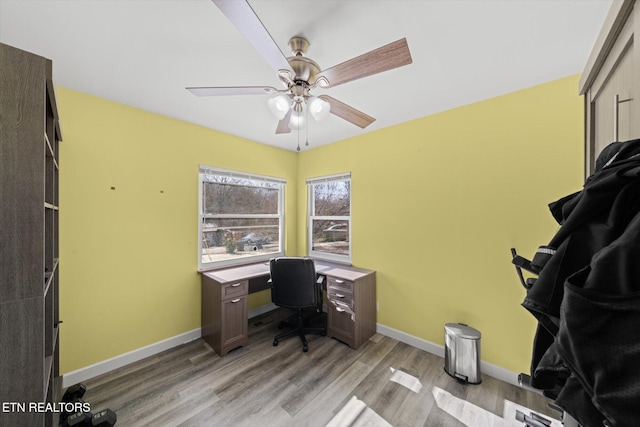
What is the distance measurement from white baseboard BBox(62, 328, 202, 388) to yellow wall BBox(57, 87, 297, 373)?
0.05 meters

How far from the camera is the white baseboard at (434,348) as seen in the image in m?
2.01

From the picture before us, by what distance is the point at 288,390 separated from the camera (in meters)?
1.94

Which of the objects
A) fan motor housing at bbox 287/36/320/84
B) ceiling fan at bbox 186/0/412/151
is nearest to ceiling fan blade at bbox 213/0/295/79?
ceiling fan at bbox 186/0/412/151

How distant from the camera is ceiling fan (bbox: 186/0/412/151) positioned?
99 centimetres

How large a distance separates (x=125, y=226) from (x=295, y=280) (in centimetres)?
177

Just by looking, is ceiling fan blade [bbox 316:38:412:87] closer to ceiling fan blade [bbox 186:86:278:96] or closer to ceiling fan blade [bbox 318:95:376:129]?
ceiling fan blade [bbox 318:95:376:129]

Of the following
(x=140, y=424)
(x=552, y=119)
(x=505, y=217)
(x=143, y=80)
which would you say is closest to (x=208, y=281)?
(x=140, y=424)

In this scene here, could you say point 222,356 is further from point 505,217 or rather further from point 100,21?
point 505,217

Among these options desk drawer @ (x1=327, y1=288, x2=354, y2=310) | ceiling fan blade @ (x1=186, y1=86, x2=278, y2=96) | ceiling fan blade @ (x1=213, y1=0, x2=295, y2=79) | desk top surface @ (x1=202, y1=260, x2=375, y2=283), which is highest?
ceiling fan blade @ (x1=213, y1=0, x2=295, y2=79)

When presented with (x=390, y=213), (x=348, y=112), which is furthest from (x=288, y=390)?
(x=348, y=112)

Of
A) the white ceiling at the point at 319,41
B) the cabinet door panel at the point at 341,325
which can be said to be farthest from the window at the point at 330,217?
the white ceiling at the point at 319,41

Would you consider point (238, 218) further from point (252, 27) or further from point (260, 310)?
point (252, 27)

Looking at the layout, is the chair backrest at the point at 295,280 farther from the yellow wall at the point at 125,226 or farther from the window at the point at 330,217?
the yellow wall at the point at 125,226

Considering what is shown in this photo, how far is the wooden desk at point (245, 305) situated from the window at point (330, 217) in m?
0.58
